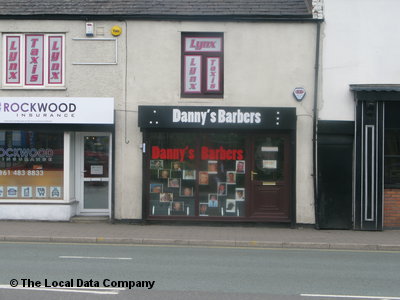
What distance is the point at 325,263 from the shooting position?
9.61m

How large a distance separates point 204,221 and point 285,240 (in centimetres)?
290

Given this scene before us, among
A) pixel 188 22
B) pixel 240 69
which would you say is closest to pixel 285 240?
pixel 240 69

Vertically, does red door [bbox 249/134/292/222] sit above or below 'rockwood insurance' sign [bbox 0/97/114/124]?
below

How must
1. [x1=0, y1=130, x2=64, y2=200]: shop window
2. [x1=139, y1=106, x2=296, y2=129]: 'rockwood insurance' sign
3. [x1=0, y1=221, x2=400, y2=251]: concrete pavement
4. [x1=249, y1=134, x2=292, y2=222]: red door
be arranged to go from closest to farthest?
[x1=0, y1=221, x2=400, y2=251]: concrete pavement, [x1=139, y1=106, x2=296, y2=129]: 'rockwood insurance' sign, [x1=249, y1=134, x2=292, y2=222]: red door, [x1=0, y1=130, x2=64, y2=200]: shop window

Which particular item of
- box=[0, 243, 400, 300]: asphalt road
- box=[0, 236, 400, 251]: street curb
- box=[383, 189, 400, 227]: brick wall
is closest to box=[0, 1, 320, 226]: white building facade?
box=[383, 189, 400, 227]: brick wall

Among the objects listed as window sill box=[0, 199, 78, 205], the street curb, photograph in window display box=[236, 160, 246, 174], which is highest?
photograph in window display box=[236, 160, 246, 174]

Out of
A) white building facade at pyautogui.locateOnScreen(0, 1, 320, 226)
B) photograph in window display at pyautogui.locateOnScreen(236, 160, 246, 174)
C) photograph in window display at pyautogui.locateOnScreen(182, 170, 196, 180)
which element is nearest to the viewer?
white building facade at pyautogui.locateOnScreen(0, 1, 320, 226)

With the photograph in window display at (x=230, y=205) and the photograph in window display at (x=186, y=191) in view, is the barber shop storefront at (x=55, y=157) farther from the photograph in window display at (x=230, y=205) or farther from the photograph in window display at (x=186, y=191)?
the photograph in window display at (x=230, y=205)

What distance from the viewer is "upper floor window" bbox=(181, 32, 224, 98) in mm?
14320

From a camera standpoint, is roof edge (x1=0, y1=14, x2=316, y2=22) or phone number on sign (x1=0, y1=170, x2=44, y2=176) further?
A: phone number on sign (x1=0, y1=170, x2=44, y2=176)

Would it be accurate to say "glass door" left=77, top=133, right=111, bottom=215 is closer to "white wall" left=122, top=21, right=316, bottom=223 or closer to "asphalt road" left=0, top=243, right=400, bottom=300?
"white wall" left=122, top=21, right=316, bottom=223

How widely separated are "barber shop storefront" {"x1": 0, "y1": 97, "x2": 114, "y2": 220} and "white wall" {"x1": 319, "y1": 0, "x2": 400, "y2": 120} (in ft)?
19.7

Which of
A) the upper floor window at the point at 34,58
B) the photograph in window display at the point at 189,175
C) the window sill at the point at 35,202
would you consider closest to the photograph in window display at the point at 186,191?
the photograph in window display at the point at 189,175

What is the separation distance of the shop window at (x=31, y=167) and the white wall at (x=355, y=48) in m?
7.49
